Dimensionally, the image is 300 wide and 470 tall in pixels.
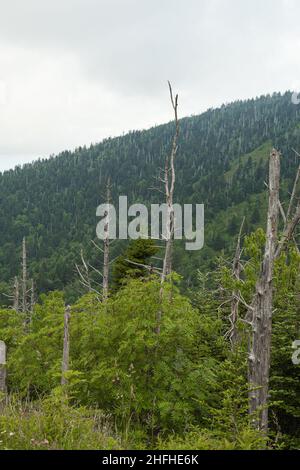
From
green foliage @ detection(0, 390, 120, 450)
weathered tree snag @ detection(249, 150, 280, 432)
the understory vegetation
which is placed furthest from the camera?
weathered tree snag @ detection(249, 150, 280, 432)

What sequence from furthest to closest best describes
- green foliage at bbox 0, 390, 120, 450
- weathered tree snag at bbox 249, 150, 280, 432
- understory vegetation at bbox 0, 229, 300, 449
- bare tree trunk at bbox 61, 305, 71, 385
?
bare tree trunk at bbox 61, 305, 71, 385, weathered tree snag at bbox 249, 150, 280, 432, understory vegetation at bbox 0, 229, 300, 449, green foliage at bbox 0, 390, 120, 450

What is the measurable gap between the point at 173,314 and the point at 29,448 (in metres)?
6.16

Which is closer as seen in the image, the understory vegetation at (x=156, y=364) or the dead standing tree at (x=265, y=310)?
the understory vegetation at (x=156, y=364)

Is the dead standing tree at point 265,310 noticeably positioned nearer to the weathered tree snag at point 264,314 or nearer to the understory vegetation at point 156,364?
the weathered tree snag at point 264,314

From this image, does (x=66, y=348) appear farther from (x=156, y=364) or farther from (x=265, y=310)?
(x=265, y=310)

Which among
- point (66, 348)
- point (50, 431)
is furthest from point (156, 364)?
point (50, 431)

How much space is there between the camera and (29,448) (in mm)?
5754

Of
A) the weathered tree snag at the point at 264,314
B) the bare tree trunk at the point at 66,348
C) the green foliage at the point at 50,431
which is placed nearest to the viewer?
the green foliage at the point at 50,431

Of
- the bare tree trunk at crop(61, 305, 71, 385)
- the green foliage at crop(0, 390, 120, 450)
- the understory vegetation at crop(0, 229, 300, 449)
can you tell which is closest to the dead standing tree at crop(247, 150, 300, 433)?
the understory vegetation at crop(0, 229, 300, 449)

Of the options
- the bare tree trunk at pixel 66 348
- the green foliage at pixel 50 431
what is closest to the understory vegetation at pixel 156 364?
the bare tree trunk at pixel 66 348

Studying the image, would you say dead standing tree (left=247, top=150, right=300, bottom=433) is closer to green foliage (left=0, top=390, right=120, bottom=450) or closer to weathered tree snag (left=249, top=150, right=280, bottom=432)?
weathered tree snag (left=249, top=150, right=280, bottom=432)

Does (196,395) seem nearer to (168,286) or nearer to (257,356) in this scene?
(257,356)
